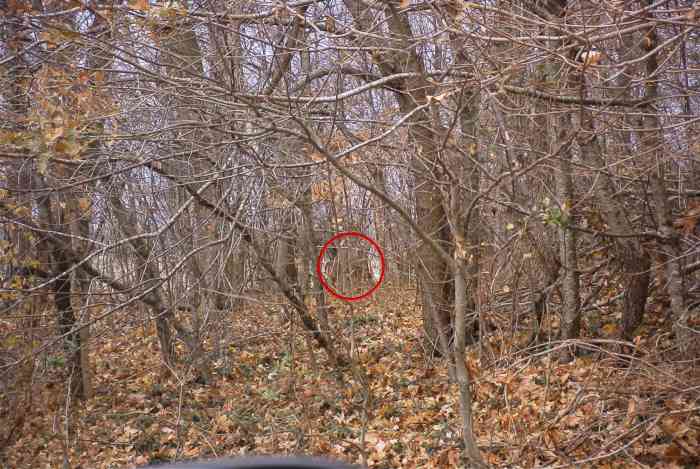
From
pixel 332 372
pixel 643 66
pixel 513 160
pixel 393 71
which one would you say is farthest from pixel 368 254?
pixel 643 66

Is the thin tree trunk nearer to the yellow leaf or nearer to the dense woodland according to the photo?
the dense woodland

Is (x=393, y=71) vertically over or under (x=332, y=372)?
over

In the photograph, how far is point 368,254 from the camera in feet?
31.6

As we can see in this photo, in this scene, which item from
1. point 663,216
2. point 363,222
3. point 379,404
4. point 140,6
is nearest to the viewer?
point 140,6

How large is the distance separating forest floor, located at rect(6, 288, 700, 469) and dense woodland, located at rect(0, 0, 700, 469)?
0.14ft

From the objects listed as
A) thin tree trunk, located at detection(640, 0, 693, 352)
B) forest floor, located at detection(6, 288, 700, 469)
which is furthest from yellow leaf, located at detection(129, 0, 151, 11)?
thin tree trunk, located at detection(640, 0, 693, 352)

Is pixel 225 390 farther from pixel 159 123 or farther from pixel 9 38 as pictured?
pixel 9 38

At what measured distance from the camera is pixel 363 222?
9.27 metres

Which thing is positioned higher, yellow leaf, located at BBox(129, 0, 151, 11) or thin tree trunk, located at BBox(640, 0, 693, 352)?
yellow leaf, located at BBox(129, 0, 151, 11)

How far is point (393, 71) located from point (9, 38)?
4.15 m

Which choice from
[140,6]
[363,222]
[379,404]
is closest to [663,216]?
[363,222]

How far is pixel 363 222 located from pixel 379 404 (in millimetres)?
2422

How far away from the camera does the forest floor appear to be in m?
5.64

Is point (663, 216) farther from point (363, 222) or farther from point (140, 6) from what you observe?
point (140, 6)
